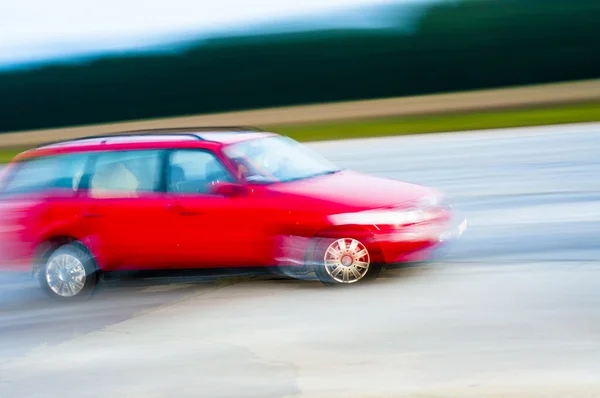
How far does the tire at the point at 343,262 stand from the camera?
9.55 metres

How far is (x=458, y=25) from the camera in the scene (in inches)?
1945

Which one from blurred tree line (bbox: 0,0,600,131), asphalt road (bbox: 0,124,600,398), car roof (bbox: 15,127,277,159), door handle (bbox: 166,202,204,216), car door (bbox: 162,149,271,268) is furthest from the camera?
blurred tree line (bbox: 0,0,600,131)

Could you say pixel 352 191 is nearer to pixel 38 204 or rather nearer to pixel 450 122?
pixel 38 204

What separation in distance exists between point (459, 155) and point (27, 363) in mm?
15847

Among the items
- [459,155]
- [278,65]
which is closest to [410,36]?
[278,65]

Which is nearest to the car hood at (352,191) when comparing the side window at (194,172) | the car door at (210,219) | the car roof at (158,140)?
the car door at (210,219)

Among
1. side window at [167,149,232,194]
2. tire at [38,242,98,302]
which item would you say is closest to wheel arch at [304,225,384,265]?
side window at [167,149,232,194]

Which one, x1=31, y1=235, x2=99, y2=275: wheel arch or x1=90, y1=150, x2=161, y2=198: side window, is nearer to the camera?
x1=90, y1=150, x2=161, y2=198: side window

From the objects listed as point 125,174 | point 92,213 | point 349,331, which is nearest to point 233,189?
point 125,174

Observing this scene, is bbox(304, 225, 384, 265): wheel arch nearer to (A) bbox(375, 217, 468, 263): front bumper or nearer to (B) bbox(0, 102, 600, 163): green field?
(A) bbox(375, 217, 468, 263): front bumper

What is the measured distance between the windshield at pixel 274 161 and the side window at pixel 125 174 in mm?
732

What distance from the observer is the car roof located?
10.3 m

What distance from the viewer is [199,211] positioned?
32.5 ft

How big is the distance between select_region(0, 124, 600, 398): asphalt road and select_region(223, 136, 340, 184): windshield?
103cm
